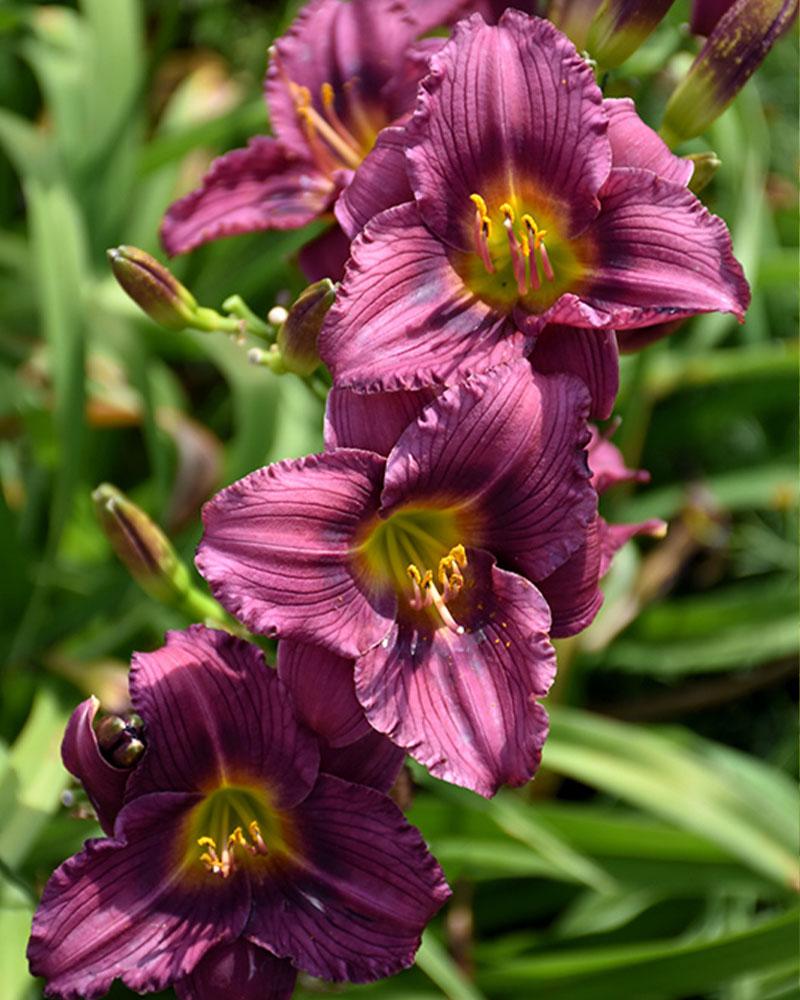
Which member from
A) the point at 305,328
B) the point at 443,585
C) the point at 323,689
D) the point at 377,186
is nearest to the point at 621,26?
the point at 377,186

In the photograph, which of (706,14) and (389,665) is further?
(706,14)

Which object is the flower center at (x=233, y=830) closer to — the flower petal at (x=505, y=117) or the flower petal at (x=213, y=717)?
the flower petal at (x=213, y=717)

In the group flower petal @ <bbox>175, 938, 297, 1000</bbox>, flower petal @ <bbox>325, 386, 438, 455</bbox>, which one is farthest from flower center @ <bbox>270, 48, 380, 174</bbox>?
flower petal @ <bbox>175, 938, 297, 1000</bbox>

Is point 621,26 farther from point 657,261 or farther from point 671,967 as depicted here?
point 671,967

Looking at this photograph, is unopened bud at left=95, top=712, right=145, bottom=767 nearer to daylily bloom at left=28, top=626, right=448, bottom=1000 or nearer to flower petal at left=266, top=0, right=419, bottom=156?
daylily bloom at left=28, top=626, right=448, bottom=1000

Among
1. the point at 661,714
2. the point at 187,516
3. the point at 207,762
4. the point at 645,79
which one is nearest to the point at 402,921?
the point at 207,762

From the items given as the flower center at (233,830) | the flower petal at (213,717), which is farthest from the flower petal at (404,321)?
the flower center at (233,830)

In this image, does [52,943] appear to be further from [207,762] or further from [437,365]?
[437,365]
